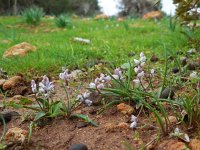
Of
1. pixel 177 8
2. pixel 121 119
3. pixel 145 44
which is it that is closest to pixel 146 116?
pixel 121 119

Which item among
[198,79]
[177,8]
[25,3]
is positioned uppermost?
[177,8]

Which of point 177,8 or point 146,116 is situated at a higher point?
point 177,8

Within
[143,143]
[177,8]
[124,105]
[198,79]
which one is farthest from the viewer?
[177,8]

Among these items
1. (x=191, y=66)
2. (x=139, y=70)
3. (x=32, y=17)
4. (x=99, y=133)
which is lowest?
(x=32, y=17)

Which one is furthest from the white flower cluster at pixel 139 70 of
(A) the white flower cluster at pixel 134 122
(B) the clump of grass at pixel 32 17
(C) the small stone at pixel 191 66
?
(B) the clump of grass at pixel 32 17

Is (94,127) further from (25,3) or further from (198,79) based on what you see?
(25,3)

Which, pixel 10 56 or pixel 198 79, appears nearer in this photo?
pixel 198 79

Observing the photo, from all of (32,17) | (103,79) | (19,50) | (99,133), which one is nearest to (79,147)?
(99,133)

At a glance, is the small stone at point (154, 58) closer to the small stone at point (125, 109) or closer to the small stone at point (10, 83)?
the small stone at point (10, 83)

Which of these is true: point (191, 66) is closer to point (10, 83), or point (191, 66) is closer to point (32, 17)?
point (10, 83)
